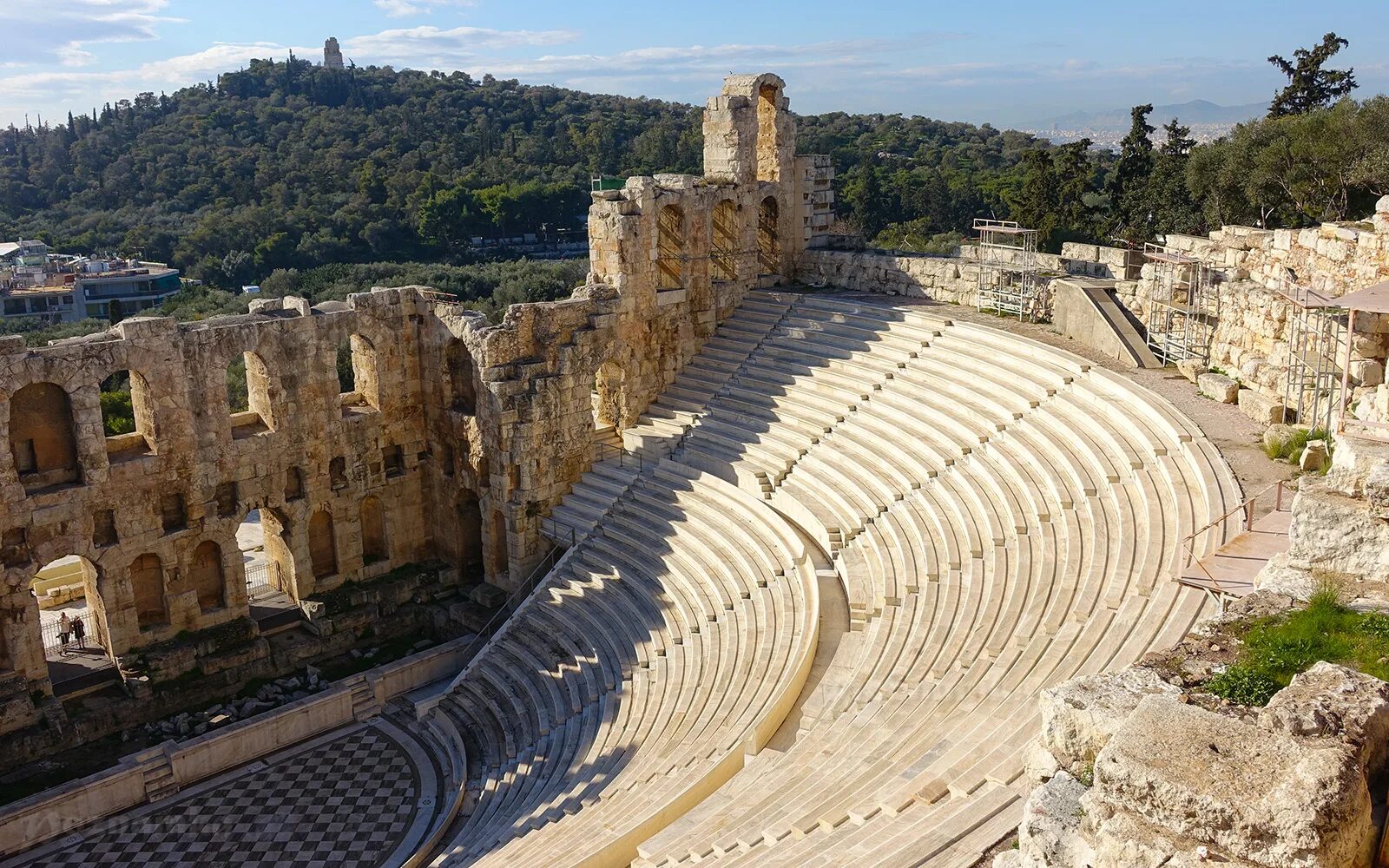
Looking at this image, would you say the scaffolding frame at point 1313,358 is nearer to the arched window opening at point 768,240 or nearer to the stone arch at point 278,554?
the arched window opening at point 768,240

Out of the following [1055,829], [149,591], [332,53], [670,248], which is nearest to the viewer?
[1055,829]

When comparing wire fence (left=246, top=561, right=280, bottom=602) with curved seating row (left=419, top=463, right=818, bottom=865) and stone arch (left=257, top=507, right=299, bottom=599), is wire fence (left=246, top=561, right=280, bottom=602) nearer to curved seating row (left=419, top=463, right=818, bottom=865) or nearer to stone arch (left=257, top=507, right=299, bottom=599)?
stone arch (left=257, top=507, right=299, bottom=599)

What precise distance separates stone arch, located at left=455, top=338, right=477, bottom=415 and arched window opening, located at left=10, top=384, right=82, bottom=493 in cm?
701

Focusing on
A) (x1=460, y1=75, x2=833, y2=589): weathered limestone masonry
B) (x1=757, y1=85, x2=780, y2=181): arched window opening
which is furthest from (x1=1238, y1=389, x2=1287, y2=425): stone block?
(x1=757, y1=85, x2=780, y2=181): arched window opening

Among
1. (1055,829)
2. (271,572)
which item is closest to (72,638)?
(271,572)

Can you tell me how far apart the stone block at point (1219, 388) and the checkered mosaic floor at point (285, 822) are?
13.7 metres

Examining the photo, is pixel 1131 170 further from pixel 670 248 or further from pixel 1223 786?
pixel 1223 786

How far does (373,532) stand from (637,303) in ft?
24.1

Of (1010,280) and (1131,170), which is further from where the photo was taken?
(1131,170)

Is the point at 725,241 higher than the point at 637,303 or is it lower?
higher

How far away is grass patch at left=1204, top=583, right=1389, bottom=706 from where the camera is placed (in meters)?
7.54

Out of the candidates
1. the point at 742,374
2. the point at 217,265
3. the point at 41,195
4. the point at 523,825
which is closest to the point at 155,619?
the point at 523,825

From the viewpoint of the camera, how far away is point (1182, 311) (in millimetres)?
19672

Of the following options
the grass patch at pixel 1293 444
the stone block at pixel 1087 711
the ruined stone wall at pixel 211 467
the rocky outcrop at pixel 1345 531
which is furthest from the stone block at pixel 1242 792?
the ruined stone wall at pixel 211 467
